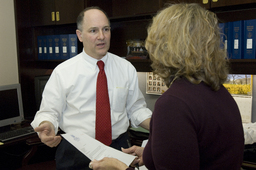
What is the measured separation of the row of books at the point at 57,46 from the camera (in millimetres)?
2932

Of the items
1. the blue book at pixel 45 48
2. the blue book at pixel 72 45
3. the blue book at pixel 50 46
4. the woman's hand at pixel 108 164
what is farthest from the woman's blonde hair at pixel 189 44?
the blue book at pixel 45 48

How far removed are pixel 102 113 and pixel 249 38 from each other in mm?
1309

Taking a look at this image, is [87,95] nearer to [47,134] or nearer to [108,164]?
[47,134]

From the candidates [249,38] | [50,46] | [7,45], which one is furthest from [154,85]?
[7,45]

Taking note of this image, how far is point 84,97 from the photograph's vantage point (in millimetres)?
1594

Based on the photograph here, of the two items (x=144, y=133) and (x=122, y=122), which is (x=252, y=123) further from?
(x=122, y=122)

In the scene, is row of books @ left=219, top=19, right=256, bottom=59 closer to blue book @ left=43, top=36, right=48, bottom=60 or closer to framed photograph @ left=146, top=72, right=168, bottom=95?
framed photograph @ left=146, top=72, right=168, bottom=95

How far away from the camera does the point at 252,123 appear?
2250 mm

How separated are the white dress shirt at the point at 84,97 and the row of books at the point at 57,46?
51.0 inches

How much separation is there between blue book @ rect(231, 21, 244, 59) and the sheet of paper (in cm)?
132

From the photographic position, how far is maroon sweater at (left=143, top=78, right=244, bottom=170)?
0.77m

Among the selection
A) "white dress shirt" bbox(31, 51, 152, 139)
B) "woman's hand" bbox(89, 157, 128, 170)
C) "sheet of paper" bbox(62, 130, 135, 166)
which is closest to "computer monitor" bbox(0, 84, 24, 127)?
"white dress shirt" bbox(31, 51, 152, 139)

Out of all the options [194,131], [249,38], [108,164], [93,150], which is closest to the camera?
[194,131]

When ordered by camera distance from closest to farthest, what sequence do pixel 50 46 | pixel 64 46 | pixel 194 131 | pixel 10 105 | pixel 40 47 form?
pixel 194 131, pixel 10 105, pixel 64 46, pixel 50 46, pixel 40 47
